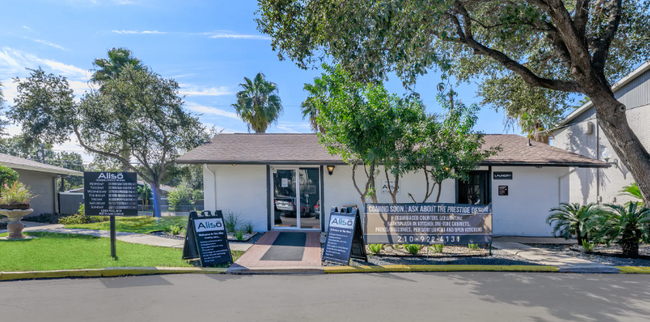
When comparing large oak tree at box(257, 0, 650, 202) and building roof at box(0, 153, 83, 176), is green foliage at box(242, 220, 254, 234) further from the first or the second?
building roof at box(0, 153, 83, 176)

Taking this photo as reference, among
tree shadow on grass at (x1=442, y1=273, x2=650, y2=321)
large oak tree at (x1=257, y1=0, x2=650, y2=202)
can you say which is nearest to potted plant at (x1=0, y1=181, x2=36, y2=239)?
large oak tree at (x1=257, y1=0, x2=650, y2=202)

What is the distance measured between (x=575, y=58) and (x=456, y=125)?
3.72 metres

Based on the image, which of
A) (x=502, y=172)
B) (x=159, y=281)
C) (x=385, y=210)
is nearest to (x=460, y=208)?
(x=385, y=210)

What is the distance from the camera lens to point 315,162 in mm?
10656

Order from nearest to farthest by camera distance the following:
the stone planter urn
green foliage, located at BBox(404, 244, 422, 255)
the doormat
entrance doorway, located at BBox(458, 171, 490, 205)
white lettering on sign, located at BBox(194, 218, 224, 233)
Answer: white lettering on sign, located at BBox(194, 218, 224, 233) < the doormat < green foliage, located at BBox(404, 244, 422, 255) < the stone planter urn < entrance doorway, located at BBox(458, 171, 490, 205)

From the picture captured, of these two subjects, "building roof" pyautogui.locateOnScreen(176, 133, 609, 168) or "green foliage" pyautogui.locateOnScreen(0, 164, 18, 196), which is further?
"green foliage" pyautogui.locateOnScreen(0, 164, 18, 196)

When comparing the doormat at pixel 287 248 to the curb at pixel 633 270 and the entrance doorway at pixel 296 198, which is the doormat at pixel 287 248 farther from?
the curb at pixel 633 270

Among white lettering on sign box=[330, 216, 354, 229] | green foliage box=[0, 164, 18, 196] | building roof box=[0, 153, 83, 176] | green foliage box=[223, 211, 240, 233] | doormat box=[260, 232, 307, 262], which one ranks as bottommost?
doormat box=[260, 232, 307, 262]

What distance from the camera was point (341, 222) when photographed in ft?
24.9

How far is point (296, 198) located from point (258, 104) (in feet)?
45.4

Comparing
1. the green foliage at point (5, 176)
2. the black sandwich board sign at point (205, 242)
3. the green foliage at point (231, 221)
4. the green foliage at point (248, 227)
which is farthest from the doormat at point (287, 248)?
the green foliage at point (5, 176)

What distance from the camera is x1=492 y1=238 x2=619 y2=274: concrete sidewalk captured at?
6992mm

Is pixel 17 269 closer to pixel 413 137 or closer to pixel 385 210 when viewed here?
pixel 385 210

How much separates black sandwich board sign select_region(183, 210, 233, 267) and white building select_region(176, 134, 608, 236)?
3.69 m
